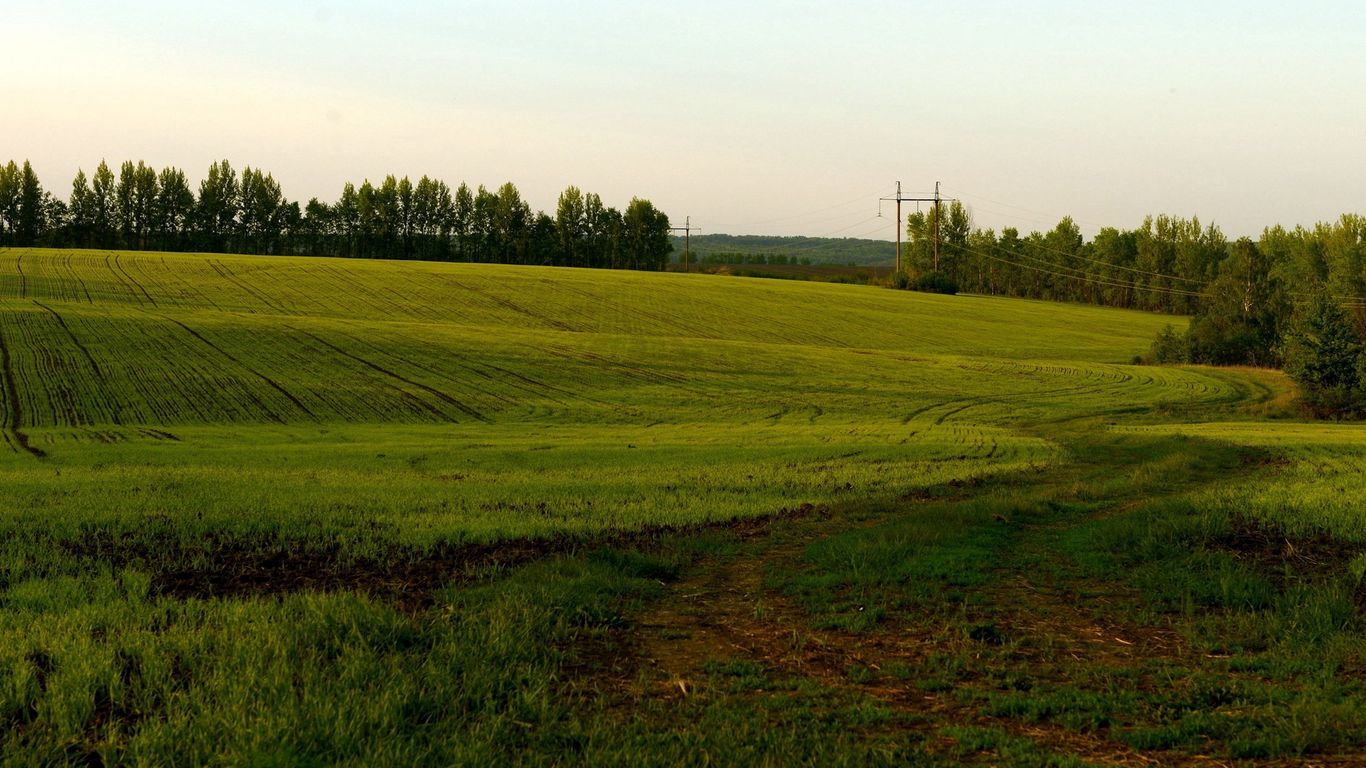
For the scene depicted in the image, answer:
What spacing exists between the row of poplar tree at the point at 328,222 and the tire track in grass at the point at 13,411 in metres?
112

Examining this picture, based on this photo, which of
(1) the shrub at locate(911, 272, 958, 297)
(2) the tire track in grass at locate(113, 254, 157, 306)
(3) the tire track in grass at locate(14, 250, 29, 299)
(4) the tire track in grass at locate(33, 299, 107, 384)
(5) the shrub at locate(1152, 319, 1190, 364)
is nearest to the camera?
(4) the tire track in grass at locate(33, 299, 107, 384)

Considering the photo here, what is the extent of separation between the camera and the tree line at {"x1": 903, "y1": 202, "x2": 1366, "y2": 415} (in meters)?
49.0

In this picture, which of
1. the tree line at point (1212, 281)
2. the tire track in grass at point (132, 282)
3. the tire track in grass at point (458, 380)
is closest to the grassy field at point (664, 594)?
the tire track in grass at point (458, 380)

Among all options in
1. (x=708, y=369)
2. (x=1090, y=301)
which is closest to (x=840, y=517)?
(x=708, y=369)

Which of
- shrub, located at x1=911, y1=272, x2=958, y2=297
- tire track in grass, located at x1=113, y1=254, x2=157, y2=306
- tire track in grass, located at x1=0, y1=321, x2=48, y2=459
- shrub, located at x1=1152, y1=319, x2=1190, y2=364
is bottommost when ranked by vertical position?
tire track in grass, located at x1=0, y1=321, x2=48, y2=459

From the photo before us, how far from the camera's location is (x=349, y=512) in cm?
1484

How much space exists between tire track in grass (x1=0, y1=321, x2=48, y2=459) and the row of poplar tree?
11199 cm

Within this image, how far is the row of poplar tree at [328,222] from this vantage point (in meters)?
143

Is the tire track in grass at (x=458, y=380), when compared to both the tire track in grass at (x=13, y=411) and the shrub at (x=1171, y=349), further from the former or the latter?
the shrub at (x=1171, y=349)

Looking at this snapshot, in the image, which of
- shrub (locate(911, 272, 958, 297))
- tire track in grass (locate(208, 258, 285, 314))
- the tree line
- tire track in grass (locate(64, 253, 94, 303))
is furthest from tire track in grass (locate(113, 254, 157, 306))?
shrub (locate(911, 272, 958, 297))

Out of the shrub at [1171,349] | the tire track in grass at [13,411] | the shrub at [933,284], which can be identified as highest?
the shrub at [933,284]

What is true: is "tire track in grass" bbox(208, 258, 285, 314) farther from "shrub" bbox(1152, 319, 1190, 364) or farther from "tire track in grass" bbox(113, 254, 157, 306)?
"shrub" bbox(1152, 319, 1190, 364)

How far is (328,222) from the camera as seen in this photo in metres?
156

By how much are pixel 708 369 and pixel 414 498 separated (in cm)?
3643
